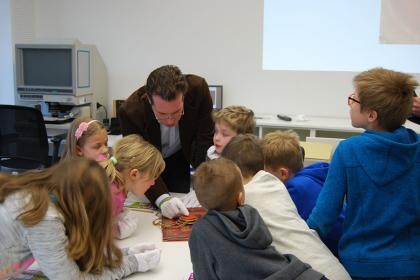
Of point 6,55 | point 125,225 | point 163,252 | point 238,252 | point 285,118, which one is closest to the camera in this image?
point 238,252

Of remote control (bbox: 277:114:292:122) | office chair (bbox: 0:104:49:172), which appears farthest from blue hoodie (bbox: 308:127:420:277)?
office chair (bbox: 0:104:49:172)

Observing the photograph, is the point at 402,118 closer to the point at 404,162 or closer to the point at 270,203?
the point at 404,162

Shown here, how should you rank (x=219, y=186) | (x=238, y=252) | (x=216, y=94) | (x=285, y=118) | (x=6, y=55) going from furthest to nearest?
(x=6, y=55)
(x=216, y=94)
(x=285, y=118)
(x=219, y=186)
(x=238, y=252)

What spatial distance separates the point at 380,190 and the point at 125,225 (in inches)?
36.5

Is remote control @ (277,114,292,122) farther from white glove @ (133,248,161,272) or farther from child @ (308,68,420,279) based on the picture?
white glove @ (133,248,161,272)

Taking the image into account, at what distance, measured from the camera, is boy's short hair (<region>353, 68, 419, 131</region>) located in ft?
4.29

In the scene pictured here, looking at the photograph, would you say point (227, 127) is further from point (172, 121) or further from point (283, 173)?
point (283, 173)

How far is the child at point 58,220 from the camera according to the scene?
1119mm

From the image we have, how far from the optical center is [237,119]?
208cm

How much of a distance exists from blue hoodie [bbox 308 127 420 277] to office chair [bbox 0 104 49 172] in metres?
2.48

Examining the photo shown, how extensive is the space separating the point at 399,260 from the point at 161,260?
0.76 metres

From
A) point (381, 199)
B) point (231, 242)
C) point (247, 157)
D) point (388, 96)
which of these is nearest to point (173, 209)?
point (247, 157)

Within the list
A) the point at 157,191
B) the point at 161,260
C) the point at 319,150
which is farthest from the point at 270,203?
the point at 319,150

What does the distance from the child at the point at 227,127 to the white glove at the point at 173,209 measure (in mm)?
383
